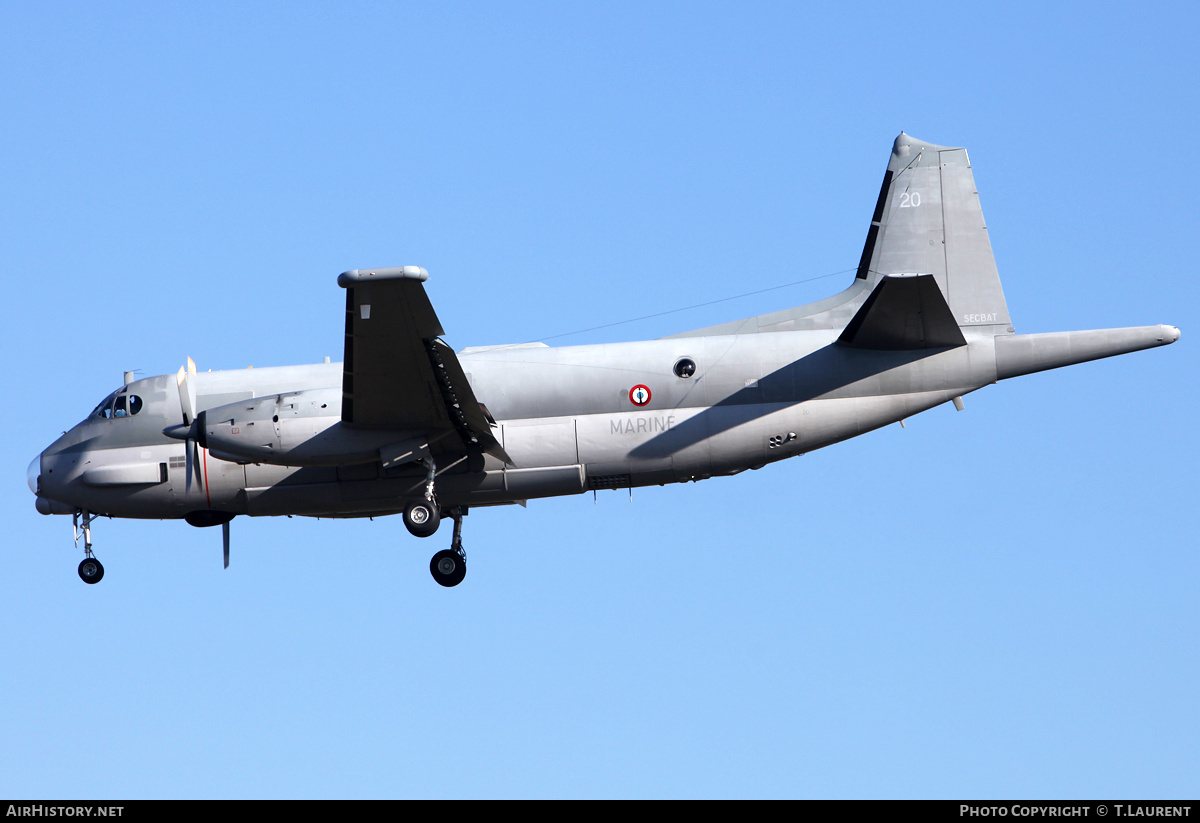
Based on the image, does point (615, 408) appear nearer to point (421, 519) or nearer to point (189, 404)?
point (421, 519)

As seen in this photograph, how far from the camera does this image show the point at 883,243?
25922 mm

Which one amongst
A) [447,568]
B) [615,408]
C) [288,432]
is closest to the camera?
[288,432]

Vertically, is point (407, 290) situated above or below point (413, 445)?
above

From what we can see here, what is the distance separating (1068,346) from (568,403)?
29.3ft

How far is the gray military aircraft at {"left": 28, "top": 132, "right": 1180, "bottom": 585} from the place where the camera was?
2284 cm

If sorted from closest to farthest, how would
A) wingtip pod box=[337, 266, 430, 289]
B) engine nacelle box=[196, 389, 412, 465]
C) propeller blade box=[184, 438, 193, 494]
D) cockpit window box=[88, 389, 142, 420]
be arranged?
wingtip pod box=[337, 266, 430, 289] < engine nacelle box=[196, 389, 412, 465] < propeller blade box=[184, 438, 193, 494] < cockpit window box=[88, 389, 142, 420]

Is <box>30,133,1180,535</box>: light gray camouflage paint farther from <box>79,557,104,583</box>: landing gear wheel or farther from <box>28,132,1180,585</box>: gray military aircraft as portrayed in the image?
<box>79,557,104,583</box>: landing gear wheel

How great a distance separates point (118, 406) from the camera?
25.8 meters

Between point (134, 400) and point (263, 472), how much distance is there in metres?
3.12

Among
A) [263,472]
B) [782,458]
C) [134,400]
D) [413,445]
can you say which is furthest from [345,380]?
[782,458]

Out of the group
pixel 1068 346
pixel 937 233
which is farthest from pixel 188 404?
pixel 1068 346

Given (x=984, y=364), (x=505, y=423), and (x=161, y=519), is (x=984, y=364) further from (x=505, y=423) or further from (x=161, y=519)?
(x=161, y=519)

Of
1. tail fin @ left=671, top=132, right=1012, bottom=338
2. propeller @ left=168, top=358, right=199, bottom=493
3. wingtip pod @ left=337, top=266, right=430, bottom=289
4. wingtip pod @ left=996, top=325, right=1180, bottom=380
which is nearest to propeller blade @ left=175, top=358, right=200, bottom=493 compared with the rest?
propeller @ left=168, top=358, right=199, bottom=493

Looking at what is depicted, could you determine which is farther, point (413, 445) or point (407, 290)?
point (413, 445)
